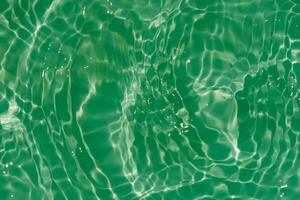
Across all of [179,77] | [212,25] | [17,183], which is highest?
[212,25]

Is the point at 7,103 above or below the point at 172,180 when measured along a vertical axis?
above

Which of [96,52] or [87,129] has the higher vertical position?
[96,52]

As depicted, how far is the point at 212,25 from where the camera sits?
6.04 m

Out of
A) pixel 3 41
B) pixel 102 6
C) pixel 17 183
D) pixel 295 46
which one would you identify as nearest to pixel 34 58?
pixel 3 41

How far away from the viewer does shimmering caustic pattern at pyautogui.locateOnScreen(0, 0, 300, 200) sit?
19.3 ft

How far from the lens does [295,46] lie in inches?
239

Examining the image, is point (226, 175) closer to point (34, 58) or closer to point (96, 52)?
point (96, 52)

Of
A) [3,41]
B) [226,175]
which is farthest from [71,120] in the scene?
[226,175]

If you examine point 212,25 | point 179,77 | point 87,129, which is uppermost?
point 212,25

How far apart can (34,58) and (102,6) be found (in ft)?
2.73

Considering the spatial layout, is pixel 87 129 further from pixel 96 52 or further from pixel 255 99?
pixel 255 99

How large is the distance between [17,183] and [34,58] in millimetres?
1207

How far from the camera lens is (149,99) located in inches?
234

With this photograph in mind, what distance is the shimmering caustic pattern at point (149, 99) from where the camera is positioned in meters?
5.89
